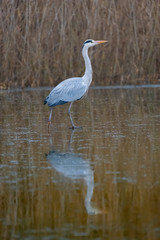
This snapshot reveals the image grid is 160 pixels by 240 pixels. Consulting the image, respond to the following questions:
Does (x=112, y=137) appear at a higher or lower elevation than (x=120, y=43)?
lower

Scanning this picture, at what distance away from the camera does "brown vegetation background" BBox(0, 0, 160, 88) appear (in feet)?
45.1

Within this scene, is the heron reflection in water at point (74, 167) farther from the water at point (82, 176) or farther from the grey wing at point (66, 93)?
the grey wing at point (66, 93)

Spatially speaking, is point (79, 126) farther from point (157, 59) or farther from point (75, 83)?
point (157, 59)

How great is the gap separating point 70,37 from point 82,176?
9061 millimetres

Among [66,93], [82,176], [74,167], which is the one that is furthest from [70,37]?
[82,176]

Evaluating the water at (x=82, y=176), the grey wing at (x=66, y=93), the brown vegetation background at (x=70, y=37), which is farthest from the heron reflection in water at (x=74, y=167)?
the brown vegetation background at (x=70, y=37)

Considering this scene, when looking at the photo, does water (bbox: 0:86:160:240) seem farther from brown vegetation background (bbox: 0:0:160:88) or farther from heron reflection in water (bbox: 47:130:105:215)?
brown vegetation background (bbox: 0:0:160:88)

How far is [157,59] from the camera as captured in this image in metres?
14.8

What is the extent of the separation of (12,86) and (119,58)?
2525 millimetres

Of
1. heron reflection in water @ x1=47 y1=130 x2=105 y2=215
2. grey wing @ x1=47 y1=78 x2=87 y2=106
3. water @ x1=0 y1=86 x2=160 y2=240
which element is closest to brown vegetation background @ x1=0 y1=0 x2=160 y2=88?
water @ x1=0 y1=86 x2=160 y2=240

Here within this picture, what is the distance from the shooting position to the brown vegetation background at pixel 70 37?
→ 13.7 metres

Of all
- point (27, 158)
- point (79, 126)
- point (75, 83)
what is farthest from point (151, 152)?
point (75, 83)

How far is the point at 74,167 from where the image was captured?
17.9ft

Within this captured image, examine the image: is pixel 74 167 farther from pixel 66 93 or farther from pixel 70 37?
pixel 70 37
